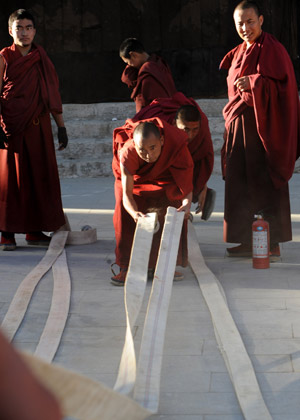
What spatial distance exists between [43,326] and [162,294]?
0.90 metres

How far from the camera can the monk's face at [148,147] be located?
12.6 ft

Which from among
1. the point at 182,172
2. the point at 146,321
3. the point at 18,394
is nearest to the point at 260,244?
the point at 182,172

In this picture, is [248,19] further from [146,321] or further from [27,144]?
[146,321]

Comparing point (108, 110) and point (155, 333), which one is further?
point (108, 110)

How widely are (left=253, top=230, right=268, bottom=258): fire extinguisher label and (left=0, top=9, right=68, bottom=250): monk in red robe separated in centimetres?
152

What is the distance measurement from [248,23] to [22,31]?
1482 mm

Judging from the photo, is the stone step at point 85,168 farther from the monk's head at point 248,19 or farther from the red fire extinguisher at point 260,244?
the red fire extinguisher at point 260,244

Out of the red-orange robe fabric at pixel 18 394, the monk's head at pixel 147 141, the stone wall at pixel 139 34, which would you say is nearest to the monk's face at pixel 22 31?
the monk's head at pixel 147 141

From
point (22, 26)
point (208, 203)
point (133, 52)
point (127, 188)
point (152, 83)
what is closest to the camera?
point (127, 188)

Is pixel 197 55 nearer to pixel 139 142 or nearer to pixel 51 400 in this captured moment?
pixel 139 142

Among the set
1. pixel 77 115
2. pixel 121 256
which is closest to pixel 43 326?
pixel 121 256

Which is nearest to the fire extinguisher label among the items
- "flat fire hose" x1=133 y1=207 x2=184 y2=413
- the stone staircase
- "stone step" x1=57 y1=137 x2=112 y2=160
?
"flat fire hose" x1=133 y1=207 x2=184 y2=413

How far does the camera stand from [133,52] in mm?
5996

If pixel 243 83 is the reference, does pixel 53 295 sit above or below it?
below
